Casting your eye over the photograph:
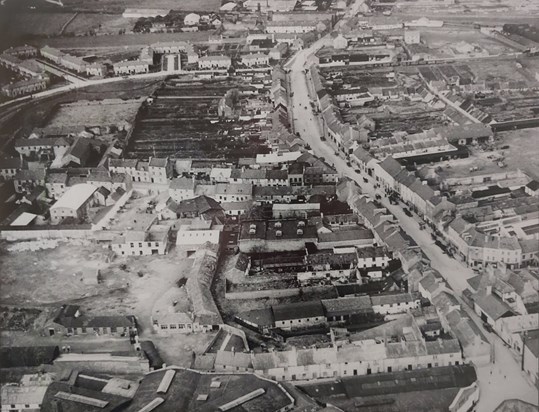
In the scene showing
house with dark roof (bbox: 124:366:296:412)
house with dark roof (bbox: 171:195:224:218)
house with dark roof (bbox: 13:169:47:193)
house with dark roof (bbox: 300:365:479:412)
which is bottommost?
house with dark roof (bbox: 300:365:479:412)

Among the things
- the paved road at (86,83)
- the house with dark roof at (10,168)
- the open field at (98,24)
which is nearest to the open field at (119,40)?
the open field at (98,24)

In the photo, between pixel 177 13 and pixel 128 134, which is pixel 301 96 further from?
pixel 177 13

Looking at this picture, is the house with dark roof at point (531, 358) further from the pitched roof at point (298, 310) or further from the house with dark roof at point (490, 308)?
the pitched roof at point (298, 310)

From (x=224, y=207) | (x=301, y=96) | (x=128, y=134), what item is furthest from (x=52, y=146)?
(x=301, y=96)

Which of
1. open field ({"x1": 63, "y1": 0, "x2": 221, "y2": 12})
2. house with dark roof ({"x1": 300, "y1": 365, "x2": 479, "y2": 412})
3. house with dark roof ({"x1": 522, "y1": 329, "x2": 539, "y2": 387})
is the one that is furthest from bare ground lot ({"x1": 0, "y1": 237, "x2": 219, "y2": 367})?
open field ({"x1": 63, "y1": 0, "x2": 221, "y2": 12})

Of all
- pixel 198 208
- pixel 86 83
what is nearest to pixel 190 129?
pixel 198 208

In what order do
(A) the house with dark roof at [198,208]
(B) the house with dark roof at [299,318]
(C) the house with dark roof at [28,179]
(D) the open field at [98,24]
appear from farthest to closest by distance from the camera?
(D) the open field at [98,24]
(C) the house with dark roof at [28,179]
(A) the house with dark roof at [198,208]
(B) the house with dark roof at [299,318]

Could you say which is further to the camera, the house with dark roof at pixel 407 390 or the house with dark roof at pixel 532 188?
the house with dark roof at pixel 532 188

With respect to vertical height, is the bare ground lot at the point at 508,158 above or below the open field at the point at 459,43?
below

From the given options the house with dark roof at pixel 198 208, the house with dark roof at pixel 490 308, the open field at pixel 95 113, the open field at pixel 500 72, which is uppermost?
the open field at pixel 500 72

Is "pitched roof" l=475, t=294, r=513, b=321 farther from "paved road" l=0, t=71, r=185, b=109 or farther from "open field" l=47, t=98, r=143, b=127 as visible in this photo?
"paved road" l=0, t=71, r=185, b=109
